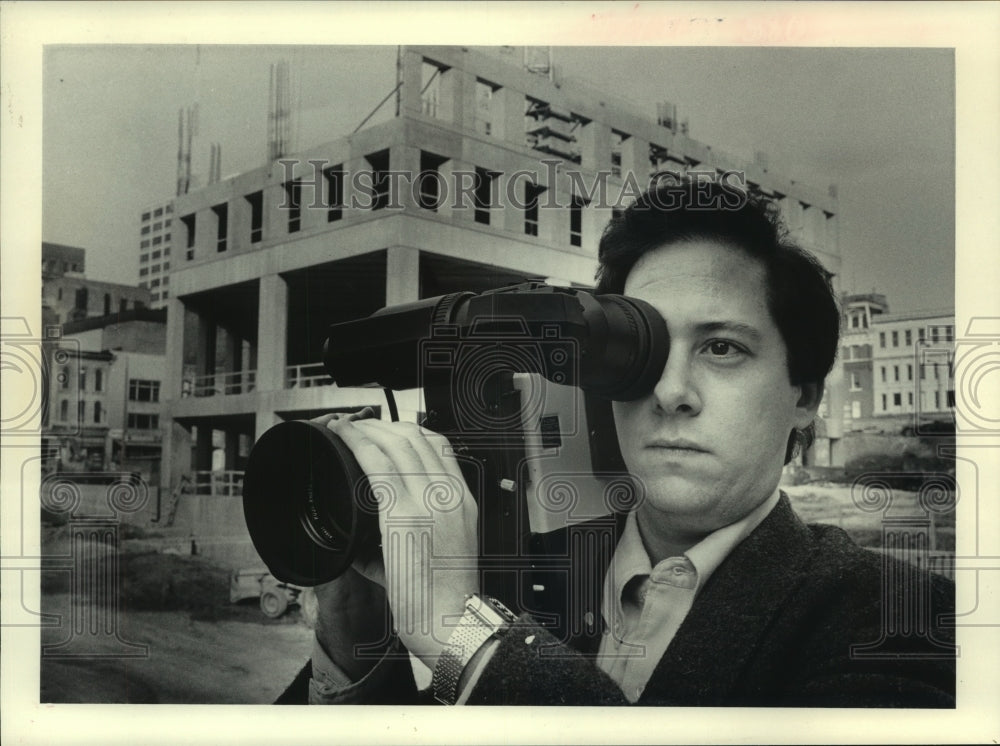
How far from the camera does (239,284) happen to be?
252cm

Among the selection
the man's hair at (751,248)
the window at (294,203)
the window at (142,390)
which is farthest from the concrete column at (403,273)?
the window at (142,390)

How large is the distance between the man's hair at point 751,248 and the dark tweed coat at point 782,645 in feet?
1.00

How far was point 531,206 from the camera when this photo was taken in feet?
7.86

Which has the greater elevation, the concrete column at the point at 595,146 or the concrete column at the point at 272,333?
the concrete column at the point at 595,146

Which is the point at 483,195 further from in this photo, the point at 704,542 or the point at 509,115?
the point at 704,542

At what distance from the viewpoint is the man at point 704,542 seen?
6.98 ft

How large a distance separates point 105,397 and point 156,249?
16.8 inches

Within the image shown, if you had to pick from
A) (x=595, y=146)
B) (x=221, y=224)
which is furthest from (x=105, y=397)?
(x=595, y=146)

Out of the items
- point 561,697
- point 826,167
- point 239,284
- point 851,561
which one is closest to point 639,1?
point 826,167

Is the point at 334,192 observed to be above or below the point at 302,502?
above

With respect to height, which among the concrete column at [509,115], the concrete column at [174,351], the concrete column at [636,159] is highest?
the concrete column at [509,115]

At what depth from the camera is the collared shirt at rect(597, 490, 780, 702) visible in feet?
7.25

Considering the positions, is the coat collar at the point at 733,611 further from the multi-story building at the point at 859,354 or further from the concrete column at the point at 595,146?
the concrete column at the point at 595,146

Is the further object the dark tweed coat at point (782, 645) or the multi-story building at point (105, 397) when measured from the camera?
the multi-story building at point (105, 397)
